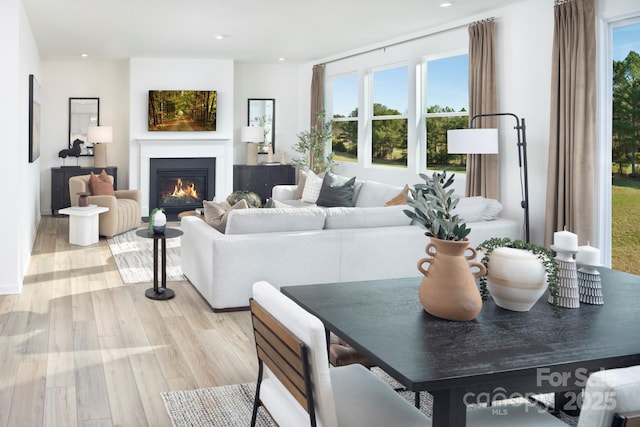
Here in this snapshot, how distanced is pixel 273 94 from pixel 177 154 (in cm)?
196

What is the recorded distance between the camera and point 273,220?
14.6 feet

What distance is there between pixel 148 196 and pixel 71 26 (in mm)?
3229

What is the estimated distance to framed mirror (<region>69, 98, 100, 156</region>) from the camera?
9555mm

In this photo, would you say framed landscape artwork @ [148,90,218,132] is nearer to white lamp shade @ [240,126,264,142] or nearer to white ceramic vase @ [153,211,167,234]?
white lamp shade @ [240,126,264,142]

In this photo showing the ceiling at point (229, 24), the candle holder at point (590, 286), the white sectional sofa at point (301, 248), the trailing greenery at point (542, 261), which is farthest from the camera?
the ceiling at point (229, 24)

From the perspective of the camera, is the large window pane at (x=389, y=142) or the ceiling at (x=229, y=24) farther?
the large window pane at (x=389, y=142)

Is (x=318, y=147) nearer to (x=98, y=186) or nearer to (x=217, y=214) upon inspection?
(x=98, y=186)

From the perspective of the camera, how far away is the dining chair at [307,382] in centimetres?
163

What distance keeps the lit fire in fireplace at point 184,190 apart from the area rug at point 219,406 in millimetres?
6832

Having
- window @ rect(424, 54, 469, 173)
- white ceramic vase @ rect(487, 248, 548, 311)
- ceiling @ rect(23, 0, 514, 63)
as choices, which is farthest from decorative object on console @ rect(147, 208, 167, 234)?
window @ rect(424, 54, 469, 173)

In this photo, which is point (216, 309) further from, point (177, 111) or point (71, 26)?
point (177, 111)

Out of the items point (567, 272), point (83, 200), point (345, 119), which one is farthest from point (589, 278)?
Answer: point (345, 119)

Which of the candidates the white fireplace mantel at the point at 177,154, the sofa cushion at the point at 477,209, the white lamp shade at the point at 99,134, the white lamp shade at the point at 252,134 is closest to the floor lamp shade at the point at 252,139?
the white lamp shade at the point at 252,134

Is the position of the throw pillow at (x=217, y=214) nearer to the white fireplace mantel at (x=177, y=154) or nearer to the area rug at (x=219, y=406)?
the area rug at (x=219, y=406)
